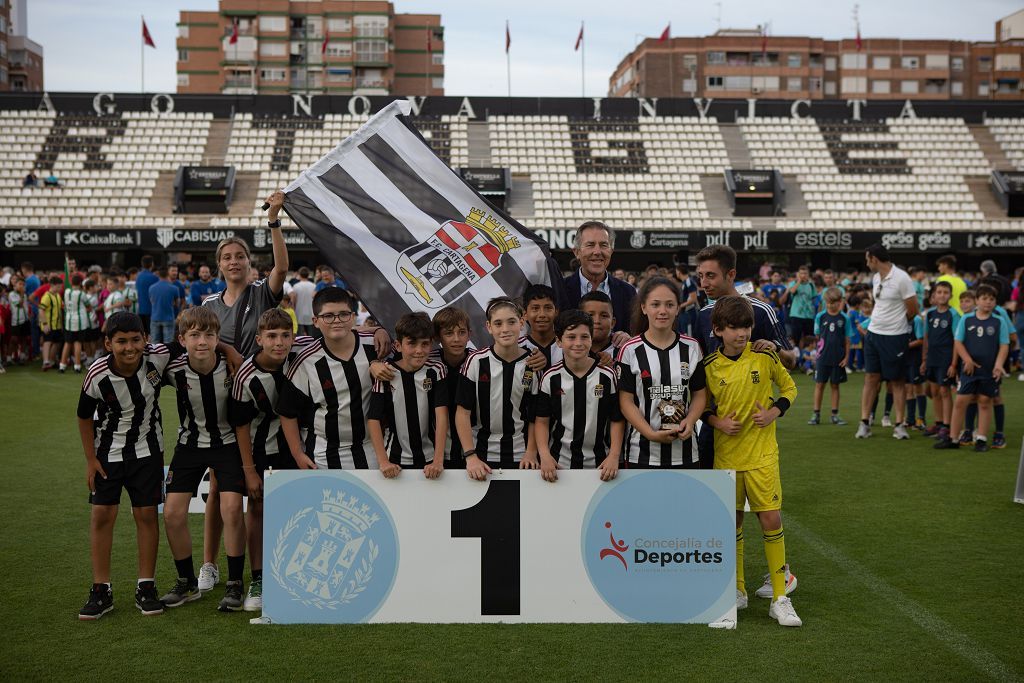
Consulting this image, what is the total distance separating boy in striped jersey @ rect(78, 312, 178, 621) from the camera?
13.6 ft

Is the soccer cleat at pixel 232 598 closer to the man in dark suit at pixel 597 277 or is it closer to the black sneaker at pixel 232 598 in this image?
the black sneaker at pixel 232 598

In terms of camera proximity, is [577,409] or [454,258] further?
[454,258]

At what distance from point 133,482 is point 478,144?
1122 inches

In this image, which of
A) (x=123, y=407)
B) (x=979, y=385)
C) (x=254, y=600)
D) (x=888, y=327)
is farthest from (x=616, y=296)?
(x=979, y=385)

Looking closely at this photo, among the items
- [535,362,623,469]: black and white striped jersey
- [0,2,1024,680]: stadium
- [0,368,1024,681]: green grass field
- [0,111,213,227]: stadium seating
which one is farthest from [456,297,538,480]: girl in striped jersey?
[0,111,213,227]: stadium seating

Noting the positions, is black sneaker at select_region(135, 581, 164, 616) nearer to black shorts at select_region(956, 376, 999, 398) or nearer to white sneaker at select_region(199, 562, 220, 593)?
white sneaker at select_region(199, 562, 220, 593)

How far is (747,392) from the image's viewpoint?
4.17 meters

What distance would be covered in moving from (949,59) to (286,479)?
80.3 meters

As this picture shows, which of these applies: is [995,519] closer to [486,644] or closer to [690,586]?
[690,586]

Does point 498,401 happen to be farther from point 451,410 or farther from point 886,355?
point 886,355

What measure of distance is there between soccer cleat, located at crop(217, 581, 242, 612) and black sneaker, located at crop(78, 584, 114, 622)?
19.2 inches

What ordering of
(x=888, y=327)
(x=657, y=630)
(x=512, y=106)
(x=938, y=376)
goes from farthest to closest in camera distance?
(x=512, y=106) < (x=938, y=376) < (x=888, y=327) < (x=657, y=630)

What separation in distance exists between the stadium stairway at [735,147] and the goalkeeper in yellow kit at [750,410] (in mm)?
28492

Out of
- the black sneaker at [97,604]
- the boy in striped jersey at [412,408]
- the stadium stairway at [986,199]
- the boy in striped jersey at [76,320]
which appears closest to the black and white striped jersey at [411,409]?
the boy in striped jersey at [412,408]
